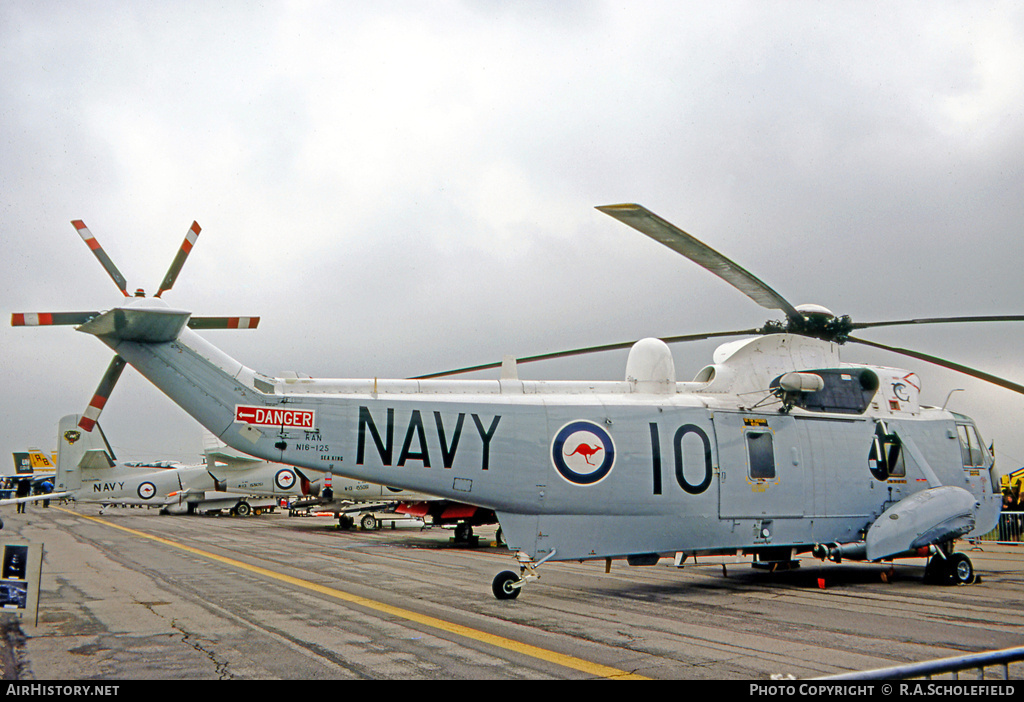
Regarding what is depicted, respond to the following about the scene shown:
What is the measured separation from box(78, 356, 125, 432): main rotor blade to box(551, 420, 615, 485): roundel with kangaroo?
20.9 ft

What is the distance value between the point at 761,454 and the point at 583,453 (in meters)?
3.53

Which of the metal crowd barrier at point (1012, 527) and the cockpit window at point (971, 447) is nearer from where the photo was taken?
the cockpit window at point (971, 447)

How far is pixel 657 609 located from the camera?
34.0 feet

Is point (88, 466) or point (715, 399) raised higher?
point (715, 399)

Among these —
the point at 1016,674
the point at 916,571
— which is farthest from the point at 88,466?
the point at 1016,674

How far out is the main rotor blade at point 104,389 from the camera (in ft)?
32.3

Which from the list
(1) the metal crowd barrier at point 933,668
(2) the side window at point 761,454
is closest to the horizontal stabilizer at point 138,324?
(1) the metal crowd barrier at point 933,668

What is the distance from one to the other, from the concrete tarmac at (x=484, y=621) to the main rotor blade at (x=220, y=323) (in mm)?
4117

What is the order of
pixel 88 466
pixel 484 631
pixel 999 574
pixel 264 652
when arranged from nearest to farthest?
pixel 264 652
pixel 484 631
pixel 999 574
pixel 88 466

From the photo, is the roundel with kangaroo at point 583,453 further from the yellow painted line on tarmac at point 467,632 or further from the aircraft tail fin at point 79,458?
the aircraft tail fin at point 79,458

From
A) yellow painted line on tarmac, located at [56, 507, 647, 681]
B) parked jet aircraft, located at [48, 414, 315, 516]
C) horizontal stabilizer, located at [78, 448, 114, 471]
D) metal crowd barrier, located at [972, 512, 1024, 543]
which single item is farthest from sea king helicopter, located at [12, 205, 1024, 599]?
horizontal stabilizer, located at [78, 448, 114, 471]
